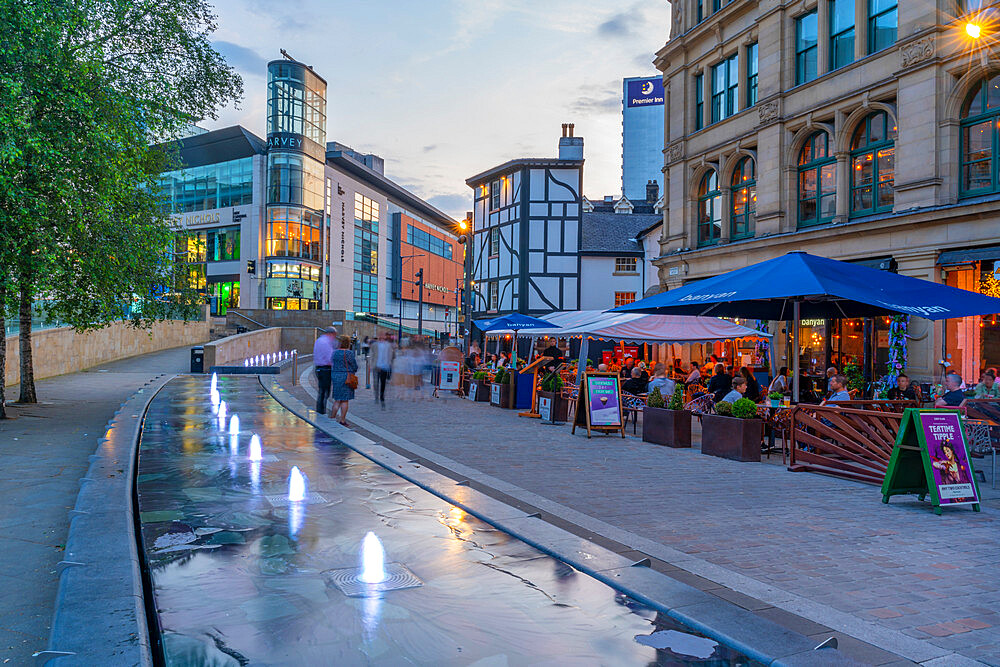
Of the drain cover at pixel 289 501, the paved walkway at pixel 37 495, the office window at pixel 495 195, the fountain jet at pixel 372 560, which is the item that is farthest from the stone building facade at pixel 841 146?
the office window at pixel 495 195

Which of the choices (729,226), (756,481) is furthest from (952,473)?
(729,226)

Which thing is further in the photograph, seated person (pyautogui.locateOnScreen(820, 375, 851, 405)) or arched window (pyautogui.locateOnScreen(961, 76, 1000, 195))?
arched window (pyautogui.locateOnScreen(961, 76, 1000, 195))

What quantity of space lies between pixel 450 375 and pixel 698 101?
13.2 meters

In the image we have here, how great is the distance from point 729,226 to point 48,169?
63.1 feet

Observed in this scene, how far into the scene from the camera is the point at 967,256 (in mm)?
15805

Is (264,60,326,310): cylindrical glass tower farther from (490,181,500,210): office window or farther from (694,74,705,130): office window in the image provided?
(694,74,705,130): office window

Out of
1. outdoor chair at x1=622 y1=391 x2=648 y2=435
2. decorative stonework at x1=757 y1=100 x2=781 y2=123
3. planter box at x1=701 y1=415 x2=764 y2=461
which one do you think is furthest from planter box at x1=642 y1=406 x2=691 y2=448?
decorative stonework at x1=757 y1=100 x2=781 y2=123

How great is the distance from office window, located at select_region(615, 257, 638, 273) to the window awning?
2497 centimetres

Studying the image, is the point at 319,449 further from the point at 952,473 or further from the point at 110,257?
the point at 952,473

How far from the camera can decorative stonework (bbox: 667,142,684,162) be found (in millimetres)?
26391

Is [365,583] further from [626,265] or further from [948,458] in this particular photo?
[626,265]

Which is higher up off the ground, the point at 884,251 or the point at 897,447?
the point at 884,251

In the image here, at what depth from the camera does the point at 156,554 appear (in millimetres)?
5414

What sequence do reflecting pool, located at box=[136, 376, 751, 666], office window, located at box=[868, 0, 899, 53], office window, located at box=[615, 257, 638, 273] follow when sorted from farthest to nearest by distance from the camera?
office window, located at box=[615, 257, 638, 273], office window, located at box=[868, 0, 899, 53], reflecting pool, located at box=[136, 376, 751, 666]
